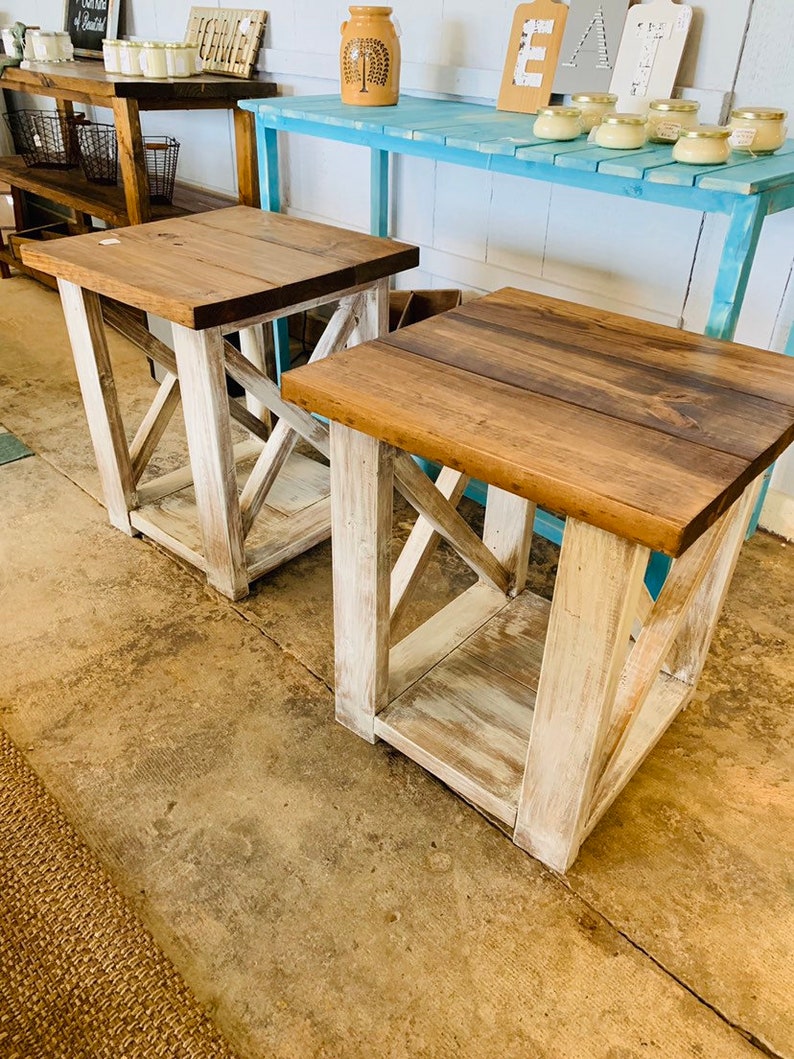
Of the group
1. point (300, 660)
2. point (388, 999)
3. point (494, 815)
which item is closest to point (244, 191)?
point (300, 660)

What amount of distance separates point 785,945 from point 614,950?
0.26m

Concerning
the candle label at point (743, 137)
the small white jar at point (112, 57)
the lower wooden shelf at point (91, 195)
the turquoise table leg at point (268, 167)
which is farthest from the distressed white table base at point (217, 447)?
the small white jar at point (112, 57)

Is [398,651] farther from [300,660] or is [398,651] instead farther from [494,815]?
[494,815]

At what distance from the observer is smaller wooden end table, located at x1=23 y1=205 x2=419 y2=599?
5.16 ft

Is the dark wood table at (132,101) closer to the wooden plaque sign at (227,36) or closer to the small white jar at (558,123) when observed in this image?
the wooden plaque sign at (227,36)

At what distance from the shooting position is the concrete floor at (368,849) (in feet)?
3.63

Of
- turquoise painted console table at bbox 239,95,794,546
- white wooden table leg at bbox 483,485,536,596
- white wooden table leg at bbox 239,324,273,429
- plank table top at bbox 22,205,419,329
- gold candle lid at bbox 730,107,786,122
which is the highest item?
gold candle lid at bbox 730,107,786,122

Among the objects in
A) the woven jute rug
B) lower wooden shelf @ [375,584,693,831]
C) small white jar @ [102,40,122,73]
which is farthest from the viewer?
small white jar @ [102,40,122,73]

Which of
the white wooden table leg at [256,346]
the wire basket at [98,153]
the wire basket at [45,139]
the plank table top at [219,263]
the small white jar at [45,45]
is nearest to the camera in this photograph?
the plank table top at [219,263]

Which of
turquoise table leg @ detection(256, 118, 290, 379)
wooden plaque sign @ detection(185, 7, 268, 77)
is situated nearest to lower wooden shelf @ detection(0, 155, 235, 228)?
wooden plaque sign @ detection(185, 7, 268, 77)

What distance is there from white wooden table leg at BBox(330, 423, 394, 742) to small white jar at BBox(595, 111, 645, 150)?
86 cm

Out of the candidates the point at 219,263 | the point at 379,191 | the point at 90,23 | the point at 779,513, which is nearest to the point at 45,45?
the point at 90,23

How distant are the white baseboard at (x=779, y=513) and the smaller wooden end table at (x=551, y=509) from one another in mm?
776

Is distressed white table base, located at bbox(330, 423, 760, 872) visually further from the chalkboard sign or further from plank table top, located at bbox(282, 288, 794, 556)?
the chalkboard sign
